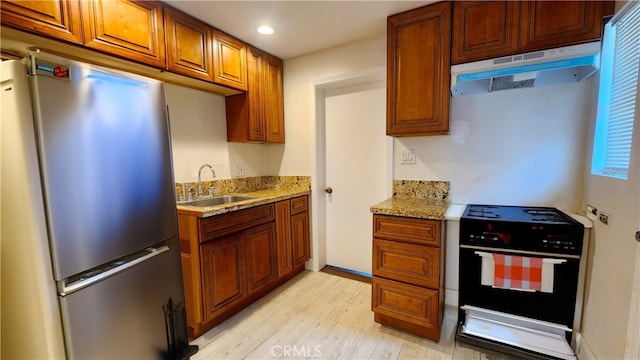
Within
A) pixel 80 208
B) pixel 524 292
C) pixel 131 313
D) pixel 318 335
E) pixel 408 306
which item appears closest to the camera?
pixel 80 208

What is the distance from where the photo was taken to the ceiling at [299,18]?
1900 mm

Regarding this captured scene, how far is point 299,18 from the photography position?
2090 millimetres

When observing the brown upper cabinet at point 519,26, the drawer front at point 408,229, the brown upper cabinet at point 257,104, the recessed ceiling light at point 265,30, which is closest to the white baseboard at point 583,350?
the drawer front at point 408,229

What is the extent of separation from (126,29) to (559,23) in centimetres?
261

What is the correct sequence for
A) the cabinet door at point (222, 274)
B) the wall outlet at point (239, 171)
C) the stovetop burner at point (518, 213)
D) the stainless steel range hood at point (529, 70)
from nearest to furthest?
the stainless steel range hood at point (529, 70)
the stovetop burner at point (518, 213)
the cabinet door at point (222, 274)
the wall outlet at point (239, 171)

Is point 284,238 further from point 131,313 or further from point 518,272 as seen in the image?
point 518,272

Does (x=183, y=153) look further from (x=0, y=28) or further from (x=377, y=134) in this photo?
(x=377, y=134)

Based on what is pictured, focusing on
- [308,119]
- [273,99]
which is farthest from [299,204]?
[273,99]

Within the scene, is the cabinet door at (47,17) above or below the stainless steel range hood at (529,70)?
above

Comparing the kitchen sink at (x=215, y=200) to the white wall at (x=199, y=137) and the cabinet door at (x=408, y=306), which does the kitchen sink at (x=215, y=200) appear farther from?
the cabinet door at (x=408, y=306)

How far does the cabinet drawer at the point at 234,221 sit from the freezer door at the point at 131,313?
35cm

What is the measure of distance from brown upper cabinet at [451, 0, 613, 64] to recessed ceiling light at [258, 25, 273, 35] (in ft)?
4.63

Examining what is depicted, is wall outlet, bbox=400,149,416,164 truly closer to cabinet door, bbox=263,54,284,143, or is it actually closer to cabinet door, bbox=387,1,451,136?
cabinet door, bbox=387,1,451,136

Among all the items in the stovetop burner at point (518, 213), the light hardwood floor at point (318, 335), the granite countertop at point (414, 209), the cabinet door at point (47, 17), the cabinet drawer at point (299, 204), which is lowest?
the light hardwood floor at point (318, 335)
